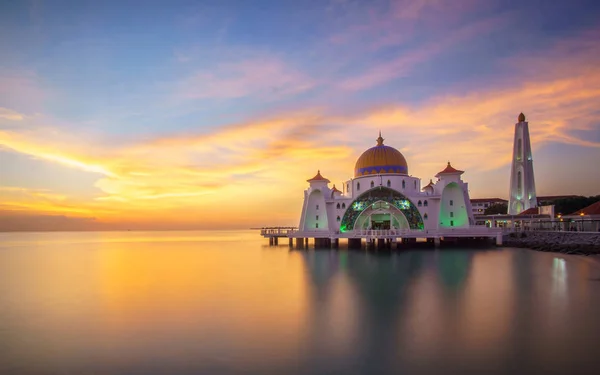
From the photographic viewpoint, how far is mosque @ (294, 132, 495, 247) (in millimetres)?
38594

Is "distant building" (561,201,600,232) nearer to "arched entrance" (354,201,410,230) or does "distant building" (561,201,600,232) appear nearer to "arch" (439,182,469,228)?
"arch" (439,182,469,228)

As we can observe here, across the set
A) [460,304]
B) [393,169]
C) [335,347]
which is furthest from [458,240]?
[335,347]

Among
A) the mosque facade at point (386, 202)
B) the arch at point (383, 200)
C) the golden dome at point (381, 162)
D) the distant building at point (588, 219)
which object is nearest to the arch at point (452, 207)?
the mosque facade at point (386, 202)

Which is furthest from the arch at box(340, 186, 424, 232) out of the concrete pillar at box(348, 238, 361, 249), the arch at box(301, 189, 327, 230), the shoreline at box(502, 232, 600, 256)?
the shoreline at box(502, 232, 600, 256)

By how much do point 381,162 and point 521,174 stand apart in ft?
76.6

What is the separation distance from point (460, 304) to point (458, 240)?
99.2ft

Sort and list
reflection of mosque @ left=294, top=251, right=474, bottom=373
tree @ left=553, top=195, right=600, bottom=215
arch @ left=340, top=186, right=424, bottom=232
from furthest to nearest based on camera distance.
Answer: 1. tree @ left=553, top=195, right=600, bottom=215
2. arch @ left=340, top=186, right=424, bottom=232
3. reflection of mosque @ left=294, top=251, right=474, bottom=373

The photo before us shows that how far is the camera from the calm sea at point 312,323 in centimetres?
896

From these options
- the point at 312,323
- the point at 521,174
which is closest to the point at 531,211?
the point at 521,174

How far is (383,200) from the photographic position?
3891cm

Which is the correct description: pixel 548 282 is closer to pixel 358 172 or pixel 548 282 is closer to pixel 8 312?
pixel 8 312

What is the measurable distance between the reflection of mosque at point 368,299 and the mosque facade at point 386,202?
9.18 meters

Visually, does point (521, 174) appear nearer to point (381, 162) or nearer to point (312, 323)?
point (381, 162)

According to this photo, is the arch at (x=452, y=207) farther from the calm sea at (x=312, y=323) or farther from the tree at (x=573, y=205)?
the tree at (x=573, y=205)
